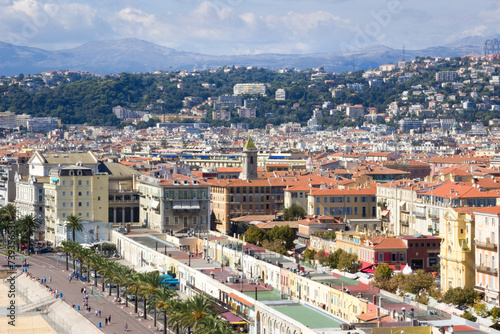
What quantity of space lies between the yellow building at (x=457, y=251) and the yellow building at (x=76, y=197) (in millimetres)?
32230

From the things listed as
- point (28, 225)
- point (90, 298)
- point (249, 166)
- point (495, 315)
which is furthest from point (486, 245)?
point (249, 166)

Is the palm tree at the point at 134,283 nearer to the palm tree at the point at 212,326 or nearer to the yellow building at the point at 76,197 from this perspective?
the palm tree at the point at 212,326

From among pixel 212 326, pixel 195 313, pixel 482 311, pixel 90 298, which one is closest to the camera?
pixel 212 326

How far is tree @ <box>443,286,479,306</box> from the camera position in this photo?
42531 millimetres

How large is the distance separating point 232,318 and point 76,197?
1368 inches

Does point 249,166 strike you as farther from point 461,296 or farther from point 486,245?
point 461,296

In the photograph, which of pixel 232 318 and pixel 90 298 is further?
pixel 90 298

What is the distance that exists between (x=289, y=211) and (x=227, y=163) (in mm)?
52589

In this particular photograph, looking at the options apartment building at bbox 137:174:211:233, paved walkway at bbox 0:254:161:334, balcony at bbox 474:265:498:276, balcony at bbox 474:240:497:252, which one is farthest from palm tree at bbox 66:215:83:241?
balcony at bbox 474:265:498:276

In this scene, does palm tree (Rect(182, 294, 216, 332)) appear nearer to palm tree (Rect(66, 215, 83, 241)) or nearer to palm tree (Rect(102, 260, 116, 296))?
palm tree (Rect(102, 260, 116, 296))

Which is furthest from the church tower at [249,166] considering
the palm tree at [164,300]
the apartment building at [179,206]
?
the palm tree at [164,300]

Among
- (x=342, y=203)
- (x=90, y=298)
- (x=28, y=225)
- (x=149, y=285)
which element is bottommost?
(x=90, y=298)

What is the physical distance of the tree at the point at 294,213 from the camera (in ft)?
247

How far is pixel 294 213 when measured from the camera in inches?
2997
